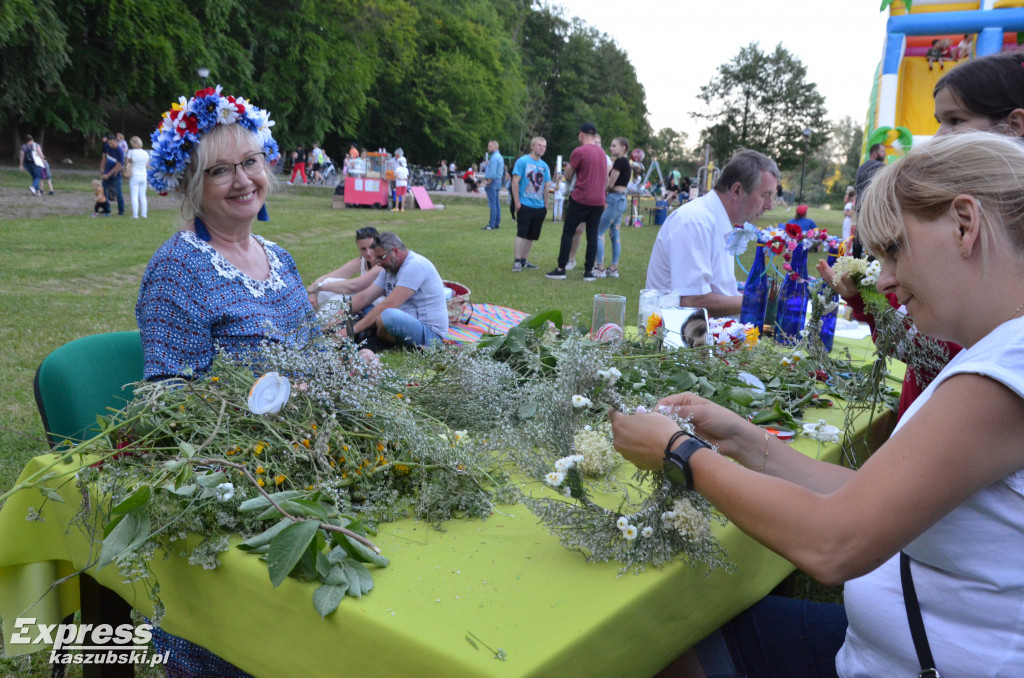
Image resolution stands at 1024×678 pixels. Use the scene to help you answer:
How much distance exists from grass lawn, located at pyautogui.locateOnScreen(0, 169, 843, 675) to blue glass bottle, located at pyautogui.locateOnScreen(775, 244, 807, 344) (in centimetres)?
92

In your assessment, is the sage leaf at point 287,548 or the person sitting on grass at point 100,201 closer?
the sage leaf at point 287,548

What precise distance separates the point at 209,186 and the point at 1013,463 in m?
2.27

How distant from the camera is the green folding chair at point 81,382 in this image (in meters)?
2.06

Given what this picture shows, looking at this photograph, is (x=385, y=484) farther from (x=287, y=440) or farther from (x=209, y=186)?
(x=209, y=186)

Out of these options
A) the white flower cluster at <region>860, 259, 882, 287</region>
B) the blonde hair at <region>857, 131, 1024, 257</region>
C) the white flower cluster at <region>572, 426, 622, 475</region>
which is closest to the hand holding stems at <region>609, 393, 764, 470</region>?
the white flower cluster at <region>572, 426, 622, 475</region>

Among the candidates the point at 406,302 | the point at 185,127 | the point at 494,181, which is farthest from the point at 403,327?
the point at 494,181

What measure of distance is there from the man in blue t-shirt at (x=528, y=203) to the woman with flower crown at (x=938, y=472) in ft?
29.7

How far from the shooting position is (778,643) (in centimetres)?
154

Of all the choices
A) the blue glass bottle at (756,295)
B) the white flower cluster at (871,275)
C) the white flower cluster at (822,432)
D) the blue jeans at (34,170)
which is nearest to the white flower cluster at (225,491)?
the white flower cluster at (822,432)

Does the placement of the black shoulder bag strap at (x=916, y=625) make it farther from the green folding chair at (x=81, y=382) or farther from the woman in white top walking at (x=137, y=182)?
the woman in white top walking at (x=137, y=182)

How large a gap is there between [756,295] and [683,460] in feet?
6.92

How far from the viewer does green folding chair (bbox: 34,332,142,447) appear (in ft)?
6.77

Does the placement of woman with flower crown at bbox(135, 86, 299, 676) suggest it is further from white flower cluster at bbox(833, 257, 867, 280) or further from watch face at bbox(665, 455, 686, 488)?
white flower cluster at bbox(833, 257, 867, 280)

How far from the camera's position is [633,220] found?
21438 mm
